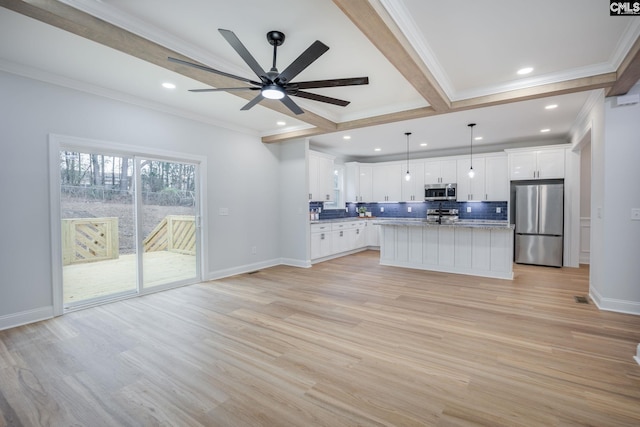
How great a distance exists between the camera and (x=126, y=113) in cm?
389

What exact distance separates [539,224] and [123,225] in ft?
24.4

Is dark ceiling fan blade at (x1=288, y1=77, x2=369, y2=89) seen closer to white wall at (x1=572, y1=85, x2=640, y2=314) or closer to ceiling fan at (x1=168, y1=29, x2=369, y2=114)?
ceiling fan at (x1=168, y1=29, x2=369, y2=114)

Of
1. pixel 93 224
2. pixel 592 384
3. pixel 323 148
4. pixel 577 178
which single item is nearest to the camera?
pixel 592 384

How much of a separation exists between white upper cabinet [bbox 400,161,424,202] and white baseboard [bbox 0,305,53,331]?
7240 mm

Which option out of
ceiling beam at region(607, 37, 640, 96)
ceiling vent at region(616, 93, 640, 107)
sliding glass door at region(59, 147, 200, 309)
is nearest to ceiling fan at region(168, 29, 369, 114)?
sliding glass door at region(59, 147, 200, 309)

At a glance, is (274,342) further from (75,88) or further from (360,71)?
(75,88)

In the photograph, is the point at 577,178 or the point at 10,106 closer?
the point at 10,106

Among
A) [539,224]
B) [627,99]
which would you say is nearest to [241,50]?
[627,99]

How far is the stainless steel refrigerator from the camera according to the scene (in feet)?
18.9

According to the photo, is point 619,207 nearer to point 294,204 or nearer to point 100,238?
point 294,204

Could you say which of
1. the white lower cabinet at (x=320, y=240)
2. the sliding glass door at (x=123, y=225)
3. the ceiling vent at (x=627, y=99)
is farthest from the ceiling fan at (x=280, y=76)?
the white lower cabinet at (x=320, y=240)

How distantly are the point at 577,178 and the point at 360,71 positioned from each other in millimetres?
5269

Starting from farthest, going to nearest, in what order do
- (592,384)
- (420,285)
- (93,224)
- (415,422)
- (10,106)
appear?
(420,285) → (93,224) → (10,106) → (592,384) → (415,422)

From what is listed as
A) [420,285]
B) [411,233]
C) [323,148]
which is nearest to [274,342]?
[420,285]
